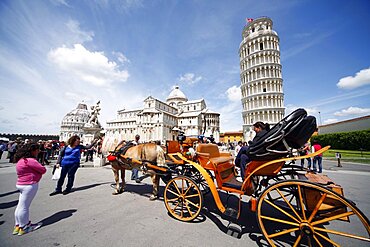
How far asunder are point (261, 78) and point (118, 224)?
45985mm

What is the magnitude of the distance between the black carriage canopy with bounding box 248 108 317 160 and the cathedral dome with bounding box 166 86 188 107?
78271 mm

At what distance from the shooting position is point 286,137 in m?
2.37

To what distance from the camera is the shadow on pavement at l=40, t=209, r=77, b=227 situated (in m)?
3.14

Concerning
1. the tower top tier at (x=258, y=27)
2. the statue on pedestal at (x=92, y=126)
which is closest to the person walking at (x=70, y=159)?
the statue on pedestal at (x=92, y=126)

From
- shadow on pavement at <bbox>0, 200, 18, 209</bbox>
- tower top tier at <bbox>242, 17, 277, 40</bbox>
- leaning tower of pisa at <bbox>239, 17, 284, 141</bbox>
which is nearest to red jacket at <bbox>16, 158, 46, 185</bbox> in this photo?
shadow on pavement at <bbox>0, 200, 18, 209</bbox>

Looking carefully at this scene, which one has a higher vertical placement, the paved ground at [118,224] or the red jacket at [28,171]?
the red jacket at [28,171]

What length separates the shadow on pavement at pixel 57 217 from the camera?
3145 mm

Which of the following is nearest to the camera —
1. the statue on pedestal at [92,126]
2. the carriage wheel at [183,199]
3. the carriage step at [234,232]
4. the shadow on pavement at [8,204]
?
the carriage step at [234,232]

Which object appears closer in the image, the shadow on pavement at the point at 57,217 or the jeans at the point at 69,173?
the shadow on pavement at the point at 57,217

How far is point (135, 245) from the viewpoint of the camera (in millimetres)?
2447

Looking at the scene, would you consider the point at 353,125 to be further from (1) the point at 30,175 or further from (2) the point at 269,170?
(1) the point at 30,175

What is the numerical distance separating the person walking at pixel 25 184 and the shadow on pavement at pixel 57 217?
205mm

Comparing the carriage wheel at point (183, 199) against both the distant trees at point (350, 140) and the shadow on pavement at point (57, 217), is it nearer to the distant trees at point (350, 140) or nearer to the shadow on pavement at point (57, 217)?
the shadow on pavement at point (57, 217)

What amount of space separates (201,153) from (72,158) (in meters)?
4.97
